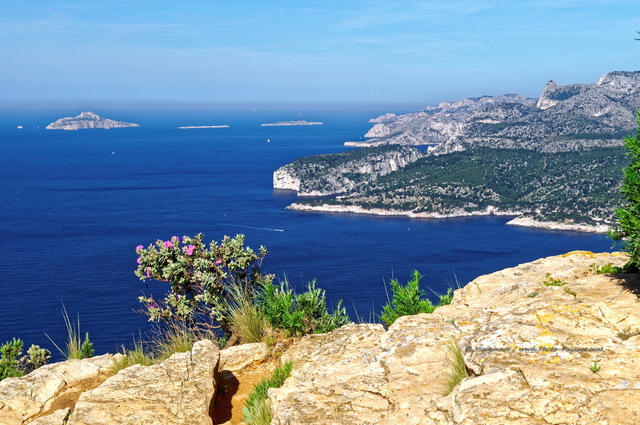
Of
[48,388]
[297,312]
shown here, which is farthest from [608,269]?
[48,388]

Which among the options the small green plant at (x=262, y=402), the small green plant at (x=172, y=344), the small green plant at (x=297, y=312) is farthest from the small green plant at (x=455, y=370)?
the small green plant at (x=172, y=344)

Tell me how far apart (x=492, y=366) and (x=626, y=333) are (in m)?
2.46

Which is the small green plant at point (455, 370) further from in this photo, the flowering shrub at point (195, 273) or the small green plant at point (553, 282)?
the flowering shrub at point (195, 273)

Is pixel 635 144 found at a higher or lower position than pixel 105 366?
higher

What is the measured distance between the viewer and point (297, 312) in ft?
41.8

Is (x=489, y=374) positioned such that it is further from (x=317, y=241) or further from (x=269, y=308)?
(x=317, y=241)

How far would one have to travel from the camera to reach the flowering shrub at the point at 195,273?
14891 mm

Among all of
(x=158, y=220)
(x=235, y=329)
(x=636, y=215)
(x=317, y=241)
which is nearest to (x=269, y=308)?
(x=235, y=329)

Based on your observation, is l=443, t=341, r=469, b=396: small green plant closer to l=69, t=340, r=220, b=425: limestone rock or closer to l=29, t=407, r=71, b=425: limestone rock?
l=69, t=340, r=220, b=425: limestone rock

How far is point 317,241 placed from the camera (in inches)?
7042

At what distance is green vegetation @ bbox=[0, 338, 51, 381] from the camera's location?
14664 millimetres

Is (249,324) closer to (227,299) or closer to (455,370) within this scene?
(227,299)

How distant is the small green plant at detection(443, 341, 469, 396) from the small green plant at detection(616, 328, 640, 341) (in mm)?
2382

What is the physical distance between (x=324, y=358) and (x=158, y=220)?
187132mm
